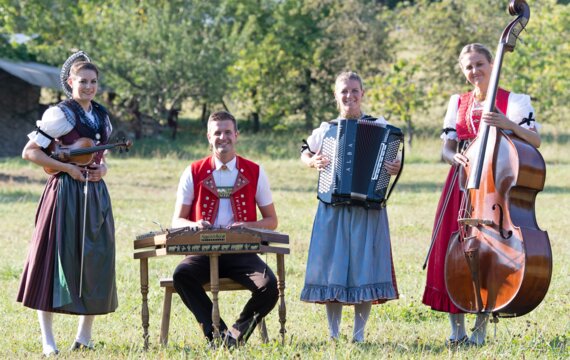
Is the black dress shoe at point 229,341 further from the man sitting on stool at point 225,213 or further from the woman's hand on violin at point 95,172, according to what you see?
the woman's hand on violin at point 95,172

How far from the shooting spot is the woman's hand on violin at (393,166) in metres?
6.75

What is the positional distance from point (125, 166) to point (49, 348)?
673 inches

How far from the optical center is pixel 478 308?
631 centimetres

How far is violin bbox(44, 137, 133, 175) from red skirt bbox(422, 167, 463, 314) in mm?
2070

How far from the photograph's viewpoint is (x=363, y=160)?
22.2 ft

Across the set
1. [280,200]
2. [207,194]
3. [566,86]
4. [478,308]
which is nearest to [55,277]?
[207,194]

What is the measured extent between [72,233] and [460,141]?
8.46ft

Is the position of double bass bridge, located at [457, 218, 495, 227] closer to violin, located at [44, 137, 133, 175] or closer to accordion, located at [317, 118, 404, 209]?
accordion, located at [317, 118, 404, 209]

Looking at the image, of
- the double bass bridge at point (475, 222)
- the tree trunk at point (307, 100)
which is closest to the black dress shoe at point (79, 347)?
the double bass bridge at point (475, 222)

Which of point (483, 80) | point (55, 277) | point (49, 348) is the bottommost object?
point (49, 348)

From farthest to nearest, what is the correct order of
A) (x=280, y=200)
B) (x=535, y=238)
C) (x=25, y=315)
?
(x=280, y=200) < (x=25, y=315) < (x=535, y=238)

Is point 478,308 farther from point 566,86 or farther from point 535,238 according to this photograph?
point 566,86

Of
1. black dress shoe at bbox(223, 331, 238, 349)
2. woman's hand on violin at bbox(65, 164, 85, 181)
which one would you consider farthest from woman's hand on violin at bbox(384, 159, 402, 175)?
woman's hand on violin at bbox(65, 164, 85, 181)

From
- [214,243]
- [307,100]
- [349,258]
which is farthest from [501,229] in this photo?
[307,100]
